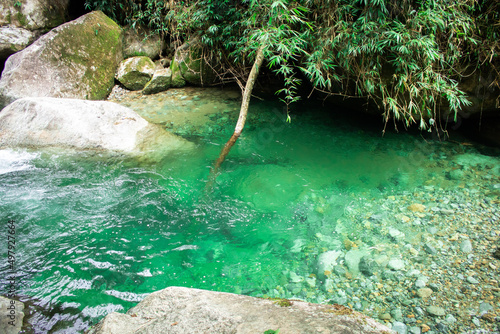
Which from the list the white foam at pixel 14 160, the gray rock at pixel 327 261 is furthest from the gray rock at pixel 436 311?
the white foam at pixel 14 160

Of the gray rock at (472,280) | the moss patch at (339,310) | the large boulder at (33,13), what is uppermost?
the large boulder at (33,13)

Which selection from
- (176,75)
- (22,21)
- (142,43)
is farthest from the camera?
(142,43)

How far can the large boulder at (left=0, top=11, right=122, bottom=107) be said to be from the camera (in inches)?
233

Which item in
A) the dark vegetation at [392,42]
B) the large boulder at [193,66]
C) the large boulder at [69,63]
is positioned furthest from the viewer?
the large boulder at [193,66]

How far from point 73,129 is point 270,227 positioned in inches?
139

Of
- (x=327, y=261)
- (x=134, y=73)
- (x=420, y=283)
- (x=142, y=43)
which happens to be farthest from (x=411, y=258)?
(x=142, y=43)

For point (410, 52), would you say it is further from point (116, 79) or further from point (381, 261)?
point (116, 79)

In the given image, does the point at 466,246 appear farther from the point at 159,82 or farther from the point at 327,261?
the point at 159,82

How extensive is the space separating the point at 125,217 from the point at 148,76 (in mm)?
4739

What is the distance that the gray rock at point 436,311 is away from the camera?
7.98 feet

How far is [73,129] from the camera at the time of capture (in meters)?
4.72

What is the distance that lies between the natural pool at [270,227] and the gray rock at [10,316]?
11 centimetres

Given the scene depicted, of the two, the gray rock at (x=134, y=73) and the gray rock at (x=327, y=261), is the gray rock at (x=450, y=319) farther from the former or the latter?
the gray rock at (x=134, y=73)

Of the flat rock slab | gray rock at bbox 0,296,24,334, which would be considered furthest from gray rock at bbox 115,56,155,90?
the flat rock slab
